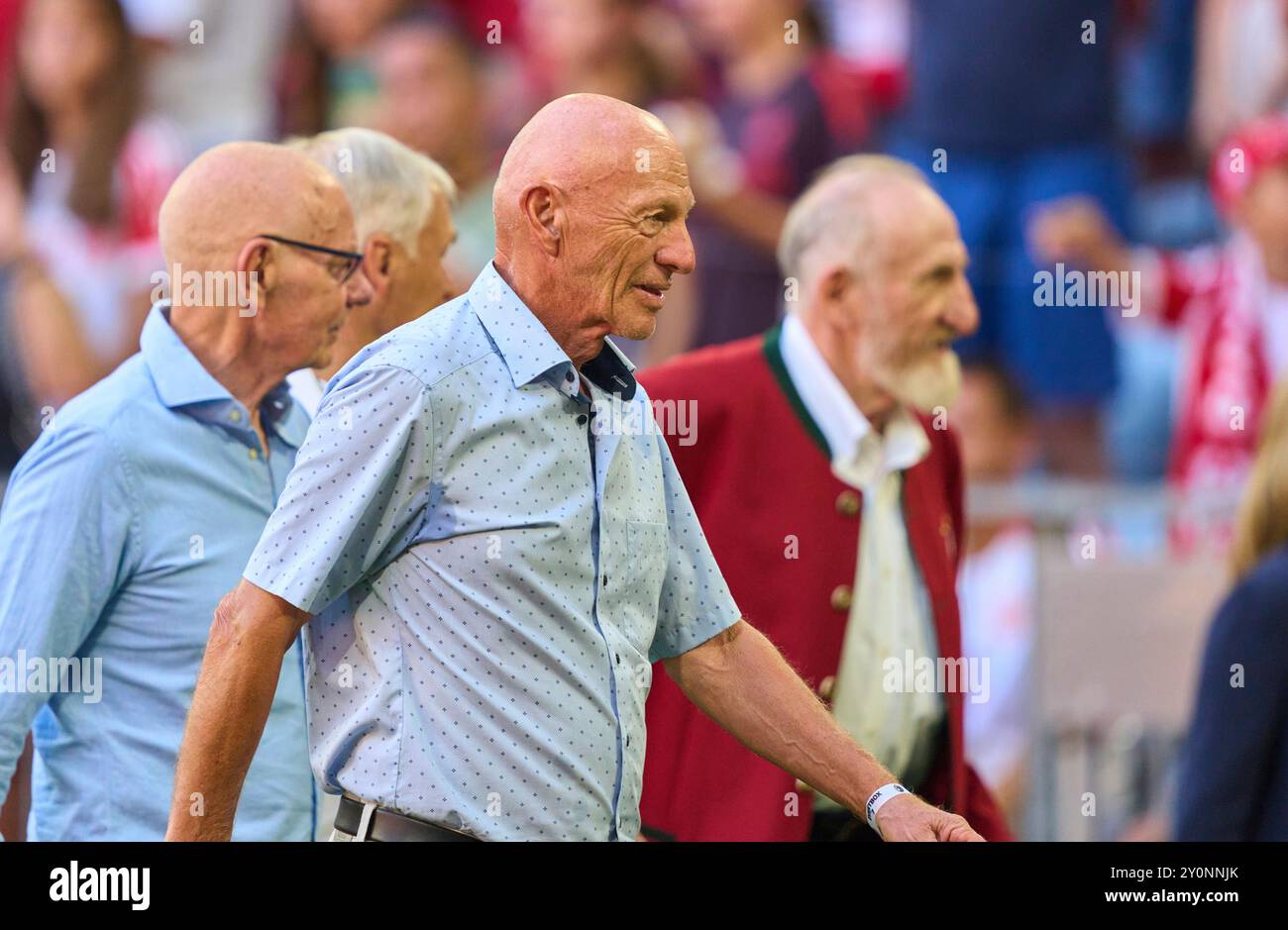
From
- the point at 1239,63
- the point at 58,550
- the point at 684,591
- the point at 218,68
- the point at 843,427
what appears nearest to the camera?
the point at 684,591

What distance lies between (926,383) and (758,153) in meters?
3.67

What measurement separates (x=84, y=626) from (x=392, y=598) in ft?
2.48

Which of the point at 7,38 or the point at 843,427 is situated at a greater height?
the point at 7,38

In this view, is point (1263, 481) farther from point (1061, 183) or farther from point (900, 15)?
point (900, 15)

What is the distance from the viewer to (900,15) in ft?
29.0

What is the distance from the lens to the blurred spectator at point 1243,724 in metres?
4.39

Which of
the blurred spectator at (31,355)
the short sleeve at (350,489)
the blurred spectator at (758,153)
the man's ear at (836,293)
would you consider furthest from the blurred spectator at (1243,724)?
the blurred spectator at (31,355)

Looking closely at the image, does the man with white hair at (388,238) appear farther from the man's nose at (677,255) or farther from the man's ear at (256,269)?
the man's nose at (677,255)

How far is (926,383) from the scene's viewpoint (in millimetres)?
4375

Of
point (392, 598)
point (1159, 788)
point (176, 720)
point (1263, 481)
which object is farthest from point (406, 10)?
point (392, 598)

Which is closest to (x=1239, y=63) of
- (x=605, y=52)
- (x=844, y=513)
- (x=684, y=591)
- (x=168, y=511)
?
(x=605, y=52)

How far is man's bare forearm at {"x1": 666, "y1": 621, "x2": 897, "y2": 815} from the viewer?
3096mm

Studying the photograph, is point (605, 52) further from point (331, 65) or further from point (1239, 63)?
point (1239, 63)

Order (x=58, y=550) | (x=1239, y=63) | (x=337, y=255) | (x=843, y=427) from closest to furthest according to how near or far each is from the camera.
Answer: (x=58, y=550), (x=337, y=255), (x=843, y=427), (x=1239, y=63)
